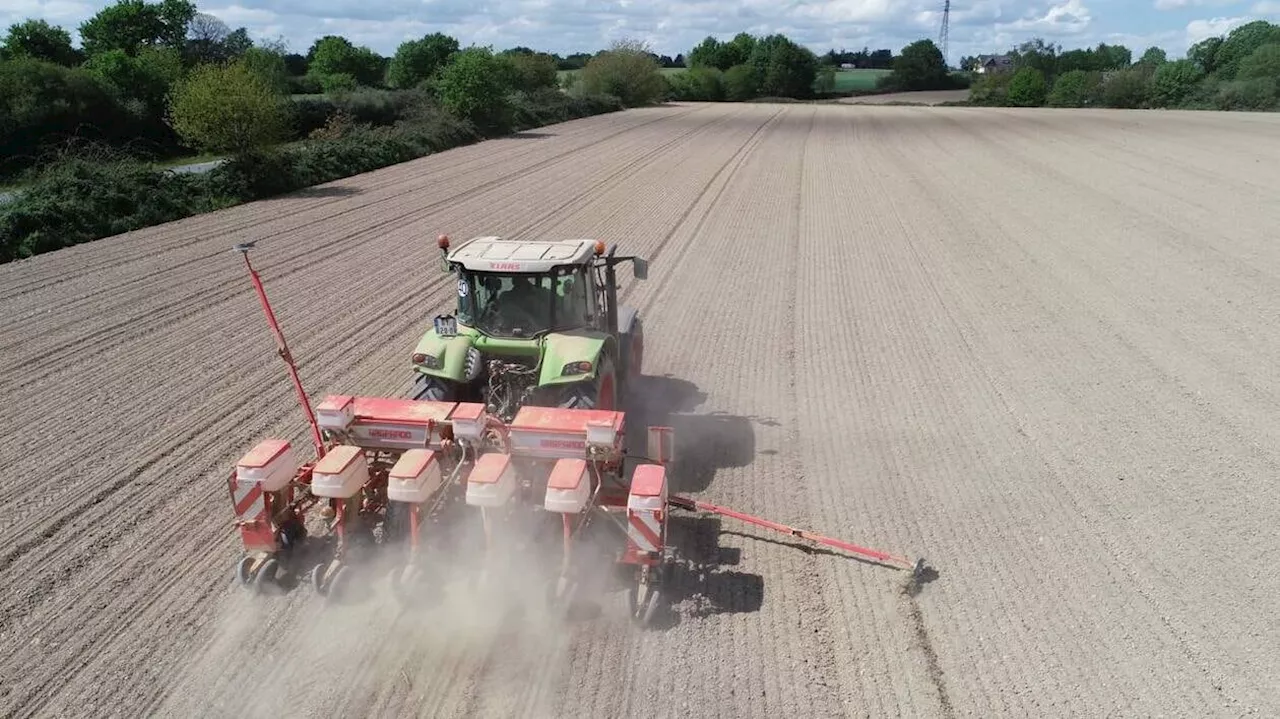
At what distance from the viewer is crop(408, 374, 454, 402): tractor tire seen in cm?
721

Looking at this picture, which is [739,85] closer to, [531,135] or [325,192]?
[531,135]

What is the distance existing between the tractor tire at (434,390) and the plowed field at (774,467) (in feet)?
6.10

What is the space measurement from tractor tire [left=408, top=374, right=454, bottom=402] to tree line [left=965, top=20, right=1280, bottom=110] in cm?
6638

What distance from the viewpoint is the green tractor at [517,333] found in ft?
23.1

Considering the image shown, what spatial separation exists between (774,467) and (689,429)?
111cm

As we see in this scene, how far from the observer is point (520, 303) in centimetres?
731

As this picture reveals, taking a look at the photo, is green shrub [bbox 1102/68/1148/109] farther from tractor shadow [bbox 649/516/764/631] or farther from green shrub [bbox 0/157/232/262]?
Answer: tractor shadow [bbox 649/516/764/631]

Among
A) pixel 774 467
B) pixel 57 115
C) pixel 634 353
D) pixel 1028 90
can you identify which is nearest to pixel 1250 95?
pixel 1028 90

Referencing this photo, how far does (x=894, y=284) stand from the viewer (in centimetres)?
1473

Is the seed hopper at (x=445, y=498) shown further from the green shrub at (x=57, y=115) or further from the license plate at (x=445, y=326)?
the green shrub at (x=57, y=115)

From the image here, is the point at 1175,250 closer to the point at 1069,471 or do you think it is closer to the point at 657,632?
the point at 1069,471

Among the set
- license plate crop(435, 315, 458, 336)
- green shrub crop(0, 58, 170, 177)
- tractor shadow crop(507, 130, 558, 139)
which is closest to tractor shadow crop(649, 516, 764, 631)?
license plate crop(435, 315, 458, 336)

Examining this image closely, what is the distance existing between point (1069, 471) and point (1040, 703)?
3597mm

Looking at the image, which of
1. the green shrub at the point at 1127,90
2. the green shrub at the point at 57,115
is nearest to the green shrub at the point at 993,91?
the green shrub at the point at 1127,90
